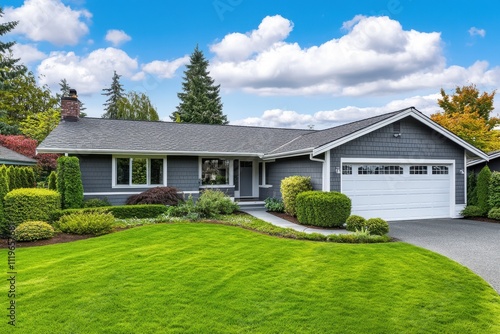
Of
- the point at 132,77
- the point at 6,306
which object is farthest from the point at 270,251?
the point at 132,77

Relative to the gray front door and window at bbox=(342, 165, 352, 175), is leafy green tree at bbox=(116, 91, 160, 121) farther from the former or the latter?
window at bbox=(342, 165, 352, 175)

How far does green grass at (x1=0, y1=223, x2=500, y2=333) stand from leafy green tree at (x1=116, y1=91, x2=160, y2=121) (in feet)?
85.9

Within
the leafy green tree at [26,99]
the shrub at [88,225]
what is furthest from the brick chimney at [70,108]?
the leafy green tree at [26,99]

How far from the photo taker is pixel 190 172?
15.0 m

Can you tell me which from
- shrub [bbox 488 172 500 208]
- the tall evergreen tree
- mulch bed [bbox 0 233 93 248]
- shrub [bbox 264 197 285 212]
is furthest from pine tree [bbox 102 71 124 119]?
shrub [bbox 488 172 500 208]

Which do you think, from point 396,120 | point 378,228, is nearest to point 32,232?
point 378,228

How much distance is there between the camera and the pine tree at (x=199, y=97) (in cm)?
3666

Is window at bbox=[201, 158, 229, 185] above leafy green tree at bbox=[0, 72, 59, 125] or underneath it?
underneath

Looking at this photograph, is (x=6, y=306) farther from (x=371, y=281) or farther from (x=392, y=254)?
(x=392, y=254)

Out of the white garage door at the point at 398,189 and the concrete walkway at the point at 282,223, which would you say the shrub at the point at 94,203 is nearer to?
the concrete walkway at the point at 282,223

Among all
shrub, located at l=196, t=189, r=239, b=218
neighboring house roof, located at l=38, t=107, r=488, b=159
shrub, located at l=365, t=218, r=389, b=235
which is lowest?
shrub, located at l=365, t=218, r=389, b=235

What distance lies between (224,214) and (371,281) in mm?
8305

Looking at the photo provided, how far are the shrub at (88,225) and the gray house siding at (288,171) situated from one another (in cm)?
774

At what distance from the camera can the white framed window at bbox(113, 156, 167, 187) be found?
14.0 m
